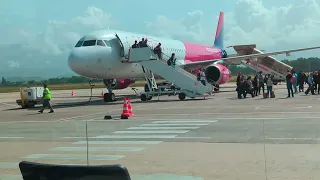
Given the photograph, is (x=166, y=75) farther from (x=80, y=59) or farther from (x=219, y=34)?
(x=219, y=34)

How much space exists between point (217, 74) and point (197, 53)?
7.98 meters

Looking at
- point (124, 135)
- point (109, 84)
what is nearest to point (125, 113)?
point (124, 135)

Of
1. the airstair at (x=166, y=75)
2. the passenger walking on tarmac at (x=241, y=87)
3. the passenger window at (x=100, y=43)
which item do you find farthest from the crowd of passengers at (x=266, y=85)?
the passenger window at (x=100, y=43)

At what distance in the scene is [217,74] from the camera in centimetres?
3291

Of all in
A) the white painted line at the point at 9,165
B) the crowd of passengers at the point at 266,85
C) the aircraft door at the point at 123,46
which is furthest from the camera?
the crowd of passengers at the point at 266,85

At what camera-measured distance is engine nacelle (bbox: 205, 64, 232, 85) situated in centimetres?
3275

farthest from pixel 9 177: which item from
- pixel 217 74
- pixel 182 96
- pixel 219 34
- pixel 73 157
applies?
pixel 219 34

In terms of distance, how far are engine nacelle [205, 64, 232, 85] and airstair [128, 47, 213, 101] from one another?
14.7 ft

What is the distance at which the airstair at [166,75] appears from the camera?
90.6 ft

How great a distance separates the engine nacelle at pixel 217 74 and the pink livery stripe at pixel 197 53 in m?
4.56

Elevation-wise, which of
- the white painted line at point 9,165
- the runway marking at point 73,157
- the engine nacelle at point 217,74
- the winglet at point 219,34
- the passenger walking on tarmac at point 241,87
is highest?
the winglet at point 219,34

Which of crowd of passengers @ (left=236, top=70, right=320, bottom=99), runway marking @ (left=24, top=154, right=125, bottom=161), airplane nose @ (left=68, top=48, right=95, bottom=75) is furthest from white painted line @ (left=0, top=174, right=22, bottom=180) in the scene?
crowd of passengers @ (left=236, top=70, right=320, bottom=99)

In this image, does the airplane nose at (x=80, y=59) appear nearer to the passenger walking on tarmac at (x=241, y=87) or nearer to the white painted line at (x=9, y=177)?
the passenger walking on tarmac at (x=241, y=87)

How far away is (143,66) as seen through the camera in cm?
2878
